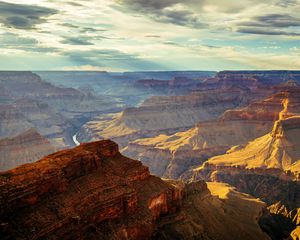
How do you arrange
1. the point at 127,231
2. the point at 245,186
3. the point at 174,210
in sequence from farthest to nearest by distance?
1. the point at 245,186
2. the point at 174,210
3. the point at 127,231

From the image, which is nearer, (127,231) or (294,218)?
(127,231)

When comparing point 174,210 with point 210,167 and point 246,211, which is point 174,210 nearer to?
point 246,211

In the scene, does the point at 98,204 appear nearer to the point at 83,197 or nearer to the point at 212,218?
the point at 83,197

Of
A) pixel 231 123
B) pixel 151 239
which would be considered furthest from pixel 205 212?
pixel 231 123

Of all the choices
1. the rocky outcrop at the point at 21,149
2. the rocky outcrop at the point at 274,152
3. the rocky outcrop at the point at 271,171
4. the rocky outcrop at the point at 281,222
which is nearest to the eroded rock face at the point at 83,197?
the rocky outcrop at the point at 281,222

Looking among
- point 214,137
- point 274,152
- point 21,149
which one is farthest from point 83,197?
point 214,137

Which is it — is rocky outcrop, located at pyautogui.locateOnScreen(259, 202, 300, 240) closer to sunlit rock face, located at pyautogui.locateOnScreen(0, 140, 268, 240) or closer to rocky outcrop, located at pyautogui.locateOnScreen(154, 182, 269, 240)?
rocky outcrop, located at pyautogui.locateOnScreen(154, 182, 269, 240)

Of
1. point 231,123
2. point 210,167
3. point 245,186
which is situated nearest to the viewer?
point 245,186
